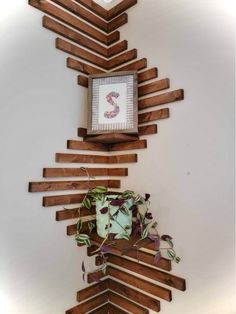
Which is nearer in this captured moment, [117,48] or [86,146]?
[86,146]

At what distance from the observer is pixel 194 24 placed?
0.95 meters

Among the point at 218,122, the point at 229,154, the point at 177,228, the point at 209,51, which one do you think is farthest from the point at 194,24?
the point at 177,228

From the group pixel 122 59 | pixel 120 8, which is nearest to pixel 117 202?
pixel 122 59

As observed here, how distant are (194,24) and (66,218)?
3.60 ft

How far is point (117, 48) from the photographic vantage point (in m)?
1.28

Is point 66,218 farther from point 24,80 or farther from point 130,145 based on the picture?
point 24,80

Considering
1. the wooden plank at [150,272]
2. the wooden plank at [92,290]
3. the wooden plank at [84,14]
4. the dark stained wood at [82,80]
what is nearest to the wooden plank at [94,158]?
the dark stained wood at [82,80]

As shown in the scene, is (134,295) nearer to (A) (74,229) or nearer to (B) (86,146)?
(A) (74,229)

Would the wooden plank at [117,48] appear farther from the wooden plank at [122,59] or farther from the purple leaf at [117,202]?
the purple leaf at [117,202]

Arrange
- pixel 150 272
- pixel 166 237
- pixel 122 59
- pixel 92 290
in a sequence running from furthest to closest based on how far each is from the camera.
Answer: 1. pixel 122 59
2. pixel 92 290
3. pixel 150 272
4. pixel 166 237

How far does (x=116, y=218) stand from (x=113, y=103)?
60 cm

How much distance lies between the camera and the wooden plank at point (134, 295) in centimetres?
100

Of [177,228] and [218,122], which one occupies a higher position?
[218,122]

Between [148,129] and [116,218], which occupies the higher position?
[148,129]
